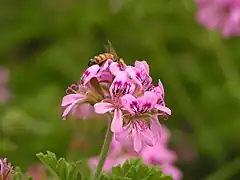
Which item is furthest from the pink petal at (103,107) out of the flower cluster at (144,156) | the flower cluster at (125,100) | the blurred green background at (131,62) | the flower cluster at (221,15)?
the flower cluster at (221,15)

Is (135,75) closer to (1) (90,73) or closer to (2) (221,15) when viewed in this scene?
(1) (90,73)

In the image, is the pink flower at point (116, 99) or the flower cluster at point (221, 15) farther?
the flower cluster at point (221, 15)

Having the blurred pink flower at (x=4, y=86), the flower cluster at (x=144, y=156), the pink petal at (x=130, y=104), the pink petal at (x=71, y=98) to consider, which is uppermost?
the blurred pink flower at (x=4, y=86)

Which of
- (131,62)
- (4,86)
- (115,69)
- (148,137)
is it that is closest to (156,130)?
(148,137)

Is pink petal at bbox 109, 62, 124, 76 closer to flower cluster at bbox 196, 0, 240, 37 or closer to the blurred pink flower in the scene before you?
flower cluster at bbox 196, 0, 240, 37

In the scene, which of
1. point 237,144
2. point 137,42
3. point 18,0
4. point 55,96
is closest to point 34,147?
point 55,96

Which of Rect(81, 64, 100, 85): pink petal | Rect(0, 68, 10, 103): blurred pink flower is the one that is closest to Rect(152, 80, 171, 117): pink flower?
Rect(81, 64, 100, 85): pink petal

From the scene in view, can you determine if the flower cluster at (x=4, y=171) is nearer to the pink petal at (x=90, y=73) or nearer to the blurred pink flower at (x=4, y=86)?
the pink petal at (x=90, y=73)

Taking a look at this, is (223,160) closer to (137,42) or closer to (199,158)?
(199,158)
